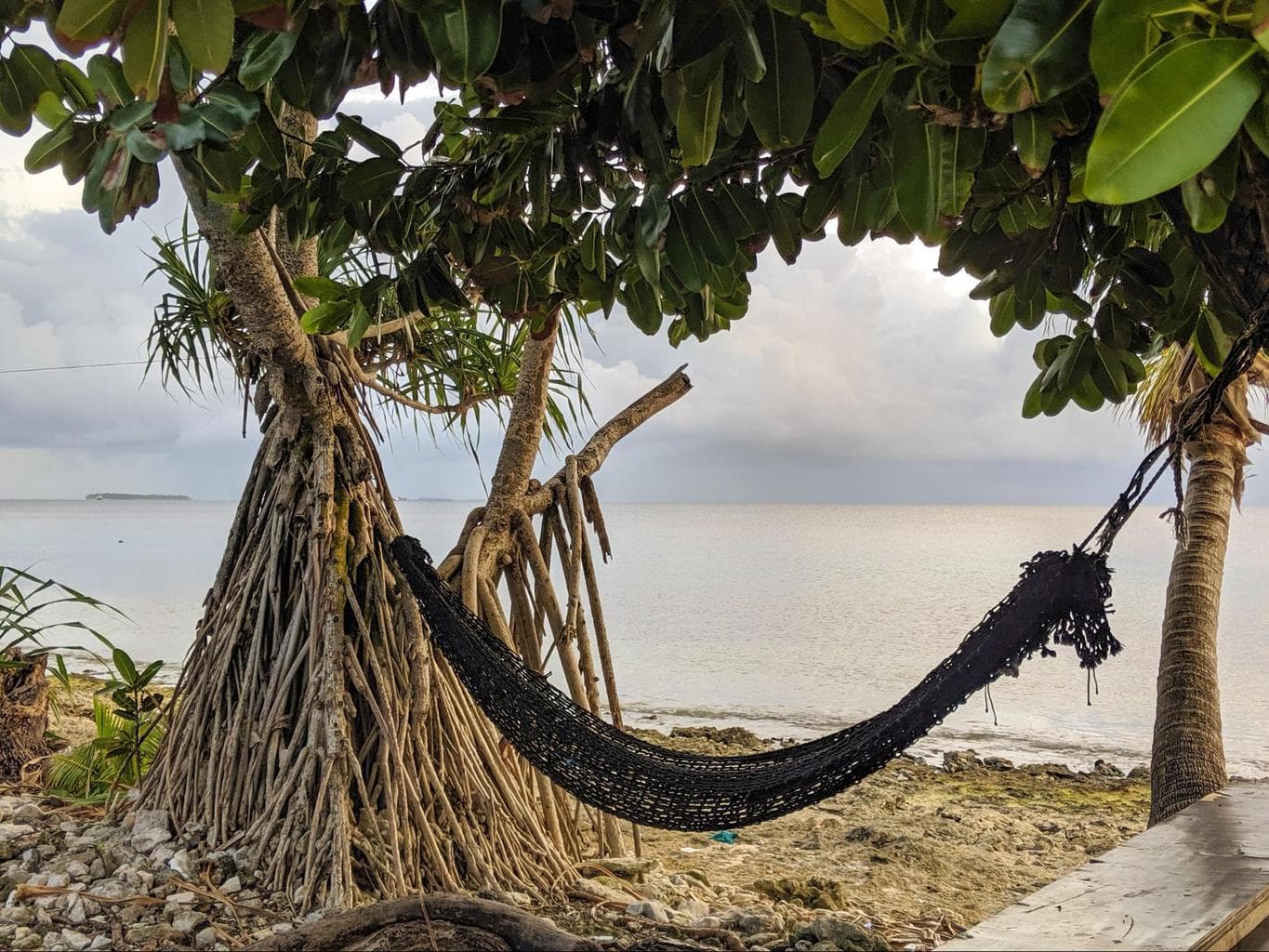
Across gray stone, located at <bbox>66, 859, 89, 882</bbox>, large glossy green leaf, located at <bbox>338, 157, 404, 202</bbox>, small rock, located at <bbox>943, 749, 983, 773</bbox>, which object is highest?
large glossy green leaf, located at <bbox>338, 157, 404, 202</bbox>

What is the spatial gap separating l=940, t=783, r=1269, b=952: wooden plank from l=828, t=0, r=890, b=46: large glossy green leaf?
851mm

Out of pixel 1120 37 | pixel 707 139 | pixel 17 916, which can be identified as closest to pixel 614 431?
pixel 17 916

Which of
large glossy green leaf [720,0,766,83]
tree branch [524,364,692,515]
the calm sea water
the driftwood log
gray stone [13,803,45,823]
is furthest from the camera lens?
the calm sea water

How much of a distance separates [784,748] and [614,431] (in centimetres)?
143

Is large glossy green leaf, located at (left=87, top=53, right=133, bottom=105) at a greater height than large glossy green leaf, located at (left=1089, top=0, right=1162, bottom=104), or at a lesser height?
greater

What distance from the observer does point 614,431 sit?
119 inches

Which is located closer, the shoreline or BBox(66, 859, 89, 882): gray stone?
the shoreline

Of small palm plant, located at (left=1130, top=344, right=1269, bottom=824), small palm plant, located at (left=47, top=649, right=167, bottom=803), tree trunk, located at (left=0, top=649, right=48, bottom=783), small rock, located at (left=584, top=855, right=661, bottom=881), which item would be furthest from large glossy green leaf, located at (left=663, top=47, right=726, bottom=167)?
tree trunk, located at (left=0, top=649, right=48, bottom=783)

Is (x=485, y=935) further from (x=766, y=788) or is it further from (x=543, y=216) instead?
(x=543, y=216)

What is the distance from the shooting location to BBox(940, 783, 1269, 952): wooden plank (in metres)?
1.04

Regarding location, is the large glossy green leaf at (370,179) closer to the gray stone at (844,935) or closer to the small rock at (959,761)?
the gray stone at (844,935)

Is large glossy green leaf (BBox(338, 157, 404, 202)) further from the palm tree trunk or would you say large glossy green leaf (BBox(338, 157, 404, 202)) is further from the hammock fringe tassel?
the palm tree trunk

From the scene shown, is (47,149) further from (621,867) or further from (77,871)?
(621,867)

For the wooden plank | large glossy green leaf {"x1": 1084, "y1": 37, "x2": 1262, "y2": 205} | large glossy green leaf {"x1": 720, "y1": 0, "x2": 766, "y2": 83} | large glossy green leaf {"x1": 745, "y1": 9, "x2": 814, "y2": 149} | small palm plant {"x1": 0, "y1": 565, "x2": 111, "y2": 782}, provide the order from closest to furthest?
large glossy green leaf {"x1": 1084, "y1": 37, "x2": 1262, "y2": 205}, large glossy green leaf {"x1": 720, "y1": 0, "x2": 766, "y2": 83}, large glossy green leaf {"x1": 745, "y1": 9, "x2": 814, "y2": 149}, the wooden plank, small palm plant {"x1": 0, "y1": 565, "x2": 111, "y2": 782}
